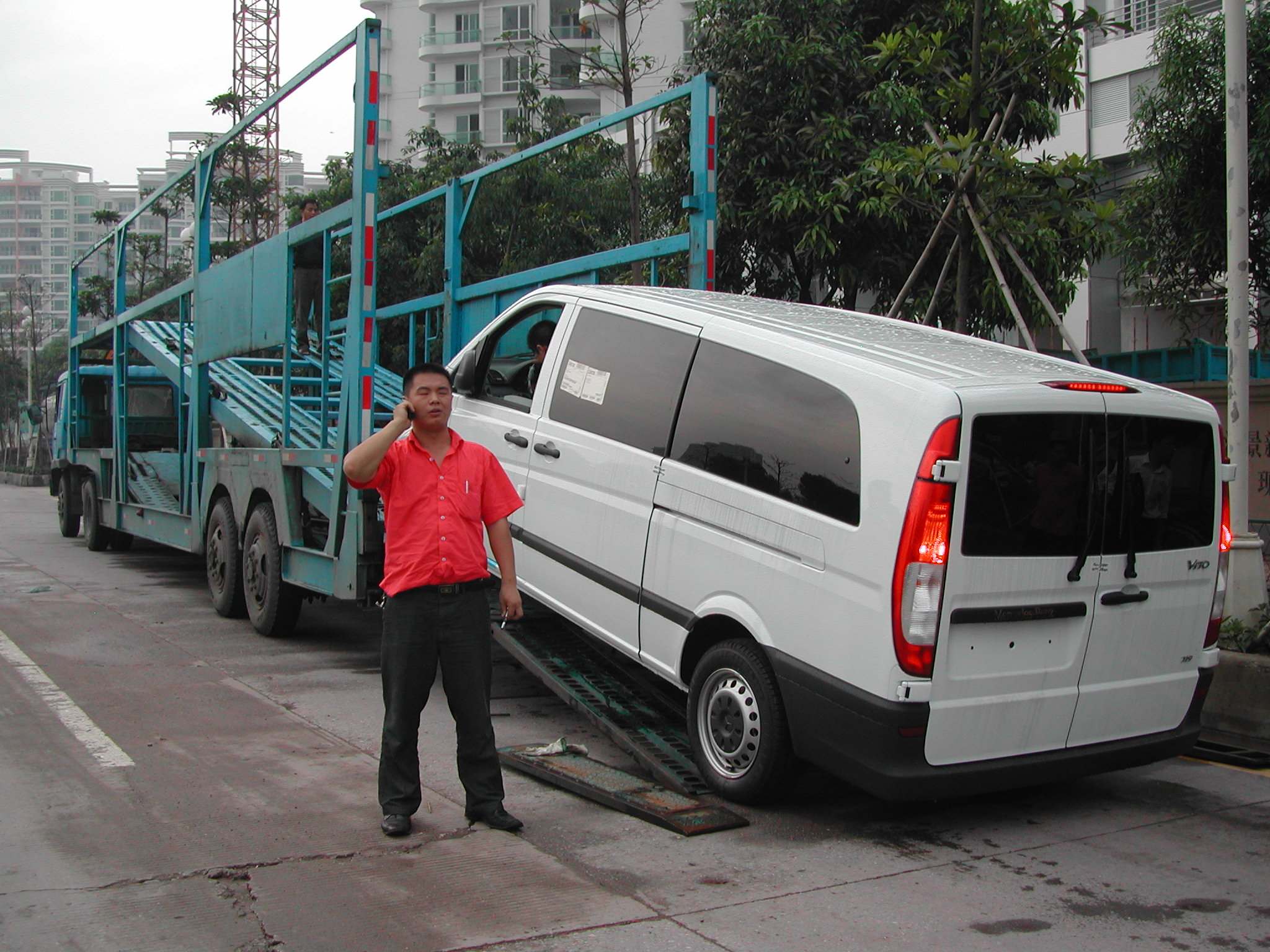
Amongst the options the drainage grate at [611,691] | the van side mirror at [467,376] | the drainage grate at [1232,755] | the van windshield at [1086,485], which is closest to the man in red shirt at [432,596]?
the drainage grate at [611,691]

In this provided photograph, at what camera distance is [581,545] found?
5.79 metres

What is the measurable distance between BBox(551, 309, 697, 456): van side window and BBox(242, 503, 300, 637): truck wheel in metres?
3.43

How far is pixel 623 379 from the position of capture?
5.65 meters

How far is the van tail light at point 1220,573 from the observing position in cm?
495

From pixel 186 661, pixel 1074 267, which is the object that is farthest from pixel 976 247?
pixel 186 661

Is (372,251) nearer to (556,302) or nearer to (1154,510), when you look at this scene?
(556,302)

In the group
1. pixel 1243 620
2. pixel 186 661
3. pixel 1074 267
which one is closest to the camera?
pixel 1243 620

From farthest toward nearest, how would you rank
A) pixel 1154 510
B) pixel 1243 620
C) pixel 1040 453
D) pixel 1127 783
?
pixel 1243 620
pixel 1127 783
pixel 1154 510
pixel 1040 453

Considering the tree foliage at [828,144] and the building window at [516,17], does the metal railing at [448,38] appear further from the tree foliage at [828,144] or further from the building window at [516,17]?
the tree foliage at [828,144]

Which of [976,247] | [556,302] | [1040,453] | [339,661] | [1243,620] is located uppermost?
[976,247]

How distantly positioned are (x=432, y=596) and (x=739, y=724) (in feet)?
4.25

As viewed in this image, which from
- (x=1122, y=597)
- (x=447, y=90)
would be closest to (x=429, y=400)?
(x=1122, y=597)

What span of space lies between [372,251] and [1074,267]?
9018mm

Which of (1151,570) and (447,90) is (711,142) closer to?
(1151,570)
